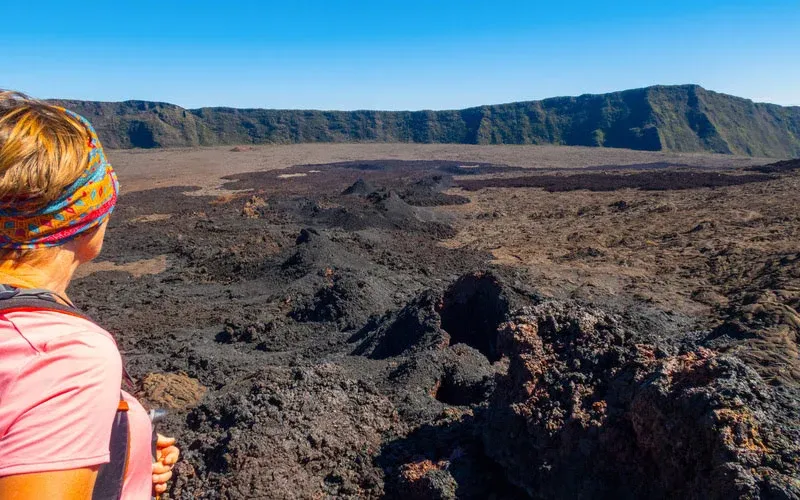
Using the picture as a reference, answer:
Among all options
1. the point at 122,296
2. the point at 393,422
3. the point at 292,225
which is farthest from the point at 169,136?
the point at 393,422

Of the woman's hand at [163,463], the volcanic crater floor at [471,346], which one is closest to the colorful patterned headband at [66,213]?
the woman's hand at [163,463]

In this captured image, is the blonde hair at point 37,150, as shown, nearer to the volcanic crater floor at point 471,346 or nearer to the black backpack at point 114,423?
the black backpack at point 114,423

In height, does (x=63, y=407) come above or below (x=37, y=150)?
below

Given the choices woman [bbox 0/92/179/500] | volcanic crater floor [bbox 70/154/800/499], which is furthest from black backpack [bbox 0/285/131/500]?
volcanic crater floor [bbox 70/154/800/499]

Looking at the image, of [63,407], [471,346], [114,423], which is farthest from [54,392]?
[471,346]

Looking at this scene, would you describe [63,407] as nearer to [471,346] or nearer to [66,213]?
[66,213]

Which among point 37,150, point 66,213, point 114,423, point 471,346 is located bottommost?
point 471,346

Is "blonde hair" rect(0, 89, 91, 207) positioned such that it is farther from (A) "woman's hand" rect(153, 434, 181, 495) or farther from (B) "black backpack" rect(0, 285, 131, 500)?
(A) "woman's hand" rect(153, 434, 181, 495)
